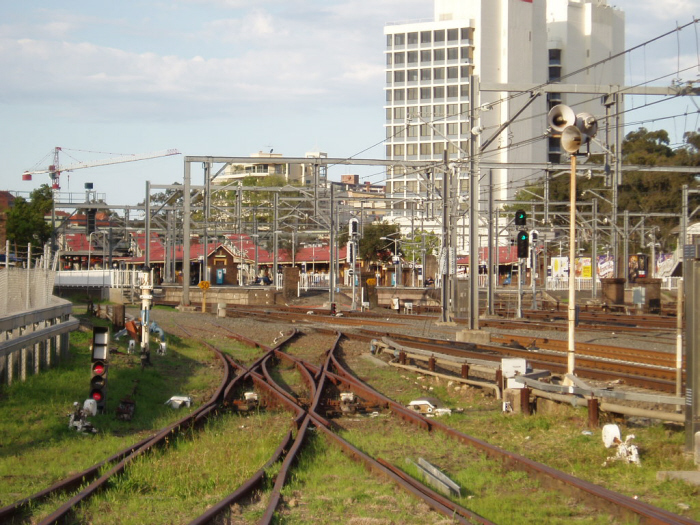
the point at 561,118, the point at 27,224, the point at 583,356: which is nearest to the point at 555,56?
the point at 27,224

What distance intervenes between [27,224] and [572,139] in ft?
224

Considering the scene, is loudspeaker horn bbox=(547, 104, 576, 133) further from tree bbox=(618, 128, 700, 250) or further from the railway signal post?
tree bbox=(618, 128, 700, 250)

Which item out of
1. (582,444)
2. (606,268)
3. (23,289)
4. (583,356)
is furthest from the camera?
(606,268)

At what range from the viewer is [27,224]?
72875mm

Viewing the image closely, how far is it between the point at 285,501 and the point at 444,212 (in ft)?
70.6

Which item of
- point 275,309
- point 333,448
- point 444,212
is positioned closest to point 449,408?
point 333,448

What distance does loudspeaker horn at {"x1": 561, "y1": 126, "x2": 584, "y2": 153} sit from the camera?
12.5m

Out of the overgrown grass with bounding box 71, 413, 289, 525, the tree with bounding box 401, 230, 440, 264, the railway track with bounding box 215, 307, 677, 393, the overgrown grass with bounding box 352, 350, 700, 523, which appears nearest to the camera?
the overgrown grass with bounding box 71, 413, 289, 525

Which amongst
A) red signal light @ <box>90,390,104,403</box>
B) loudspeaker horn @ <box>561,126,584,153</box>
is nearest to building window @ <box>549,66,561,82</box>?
loudspeaker horn @ <box>561,126,584,153</box>

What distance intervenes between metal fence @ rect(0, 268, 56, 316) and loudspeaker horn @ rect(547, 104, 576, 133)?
8.97m

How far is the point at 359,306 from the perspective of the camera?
4172 cm

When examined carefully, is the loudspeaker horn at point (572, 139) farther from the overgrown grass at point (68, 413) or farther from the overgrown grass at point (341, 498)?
the overgrown grass at point (68, 413)

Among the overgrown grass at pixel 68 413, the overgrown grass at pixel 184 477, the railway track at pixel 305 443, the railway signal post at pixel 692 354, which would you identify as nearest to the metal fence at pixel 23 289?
the overgrown grass at pixel 68 413

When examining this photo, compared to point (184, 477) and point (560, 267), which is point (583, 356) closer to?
point (184, 477)
